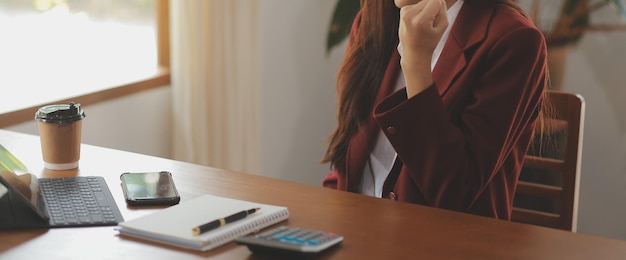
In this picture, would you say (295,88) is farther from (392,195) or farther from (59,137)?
(59,137)

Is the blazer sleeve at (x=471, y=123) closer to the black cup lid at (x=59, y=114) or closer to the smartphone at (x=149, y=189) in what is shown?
the smartphone at (x=149, y=189)

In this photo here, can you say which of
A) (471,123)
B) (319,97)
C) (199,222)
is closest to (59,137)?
(199,222)

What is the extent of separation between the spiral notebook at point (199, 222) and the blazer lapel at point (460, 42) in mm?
448

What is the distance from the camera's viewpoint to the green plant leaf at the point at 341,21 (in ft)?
11.0

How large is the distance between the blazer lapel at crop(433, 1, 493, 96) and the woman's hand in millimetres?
108

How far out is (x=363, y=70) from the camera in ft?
6.04

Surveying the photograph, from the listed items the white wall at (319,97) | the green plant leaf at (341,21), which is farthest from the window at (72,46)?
the green plant leaf at (341,21)

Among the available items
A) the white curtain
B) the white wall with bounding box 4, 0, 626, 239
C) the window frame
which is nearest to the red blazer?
the window frame

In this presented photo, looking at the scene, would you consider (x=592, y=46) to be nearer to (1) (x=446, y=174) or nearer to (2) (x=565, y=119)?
(2) (x=565, y=119)

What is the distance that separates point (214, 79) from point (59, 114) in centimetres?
123

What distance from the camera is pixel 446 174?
1.54 metres

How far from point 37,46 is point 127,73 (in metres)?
0.39

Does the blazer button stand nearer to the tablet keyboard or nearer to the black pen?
the black pen

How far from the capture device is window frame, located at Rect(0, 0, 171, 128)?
2305 millimetres
